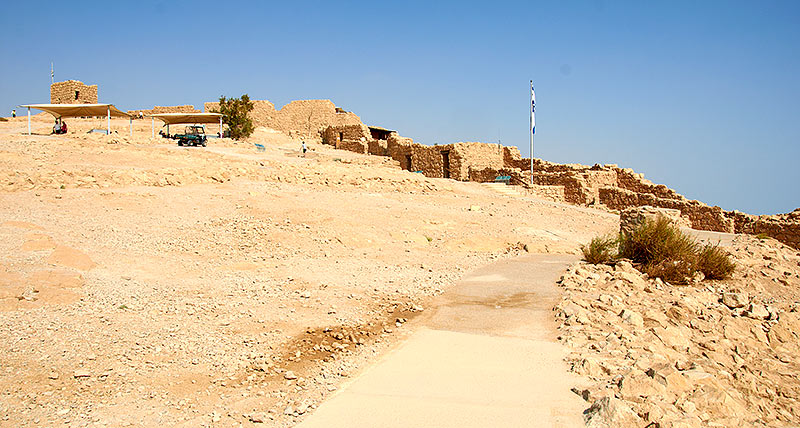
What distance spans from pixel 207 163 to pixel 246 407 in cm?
1515

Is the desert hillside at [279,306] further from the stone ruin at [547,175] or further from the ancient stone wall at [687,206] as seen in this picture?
the ancient stone wall at [687,206]

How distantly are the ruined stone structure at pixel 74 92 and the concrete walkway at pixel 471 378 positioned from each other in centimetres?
3718

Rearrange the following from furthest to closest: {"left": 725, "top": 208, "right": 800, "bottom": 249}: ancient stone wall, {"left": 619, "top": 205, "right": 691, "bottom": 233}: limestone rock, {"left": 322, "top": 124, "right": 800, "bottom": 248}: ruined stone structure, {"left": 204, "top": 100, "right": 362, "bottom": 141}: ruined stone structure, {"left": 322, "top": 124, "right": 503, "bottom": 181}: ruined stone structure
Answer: {"left": 204, "top": 100, "right": 362, "bottom": 141}: ruined stone structure, {"left": 322, "top": 124, "right": 503, "bottom": 181}: ruined stone structure, {"left": 322, "top": 124, "right": 800, "bottom": 248}: ruined stone structure, {"left": 725, "top": 208, "right": 800, "bottom": 249}: ancient stone wall, {"left": 619, "top": 205, "right": 691, "bottom": 233}: limestone rock

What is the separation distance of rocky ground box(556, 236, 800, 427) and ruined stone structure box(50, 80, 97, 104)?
37169mm

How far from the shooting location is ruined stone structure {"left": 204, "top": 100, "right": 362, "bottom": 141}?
124 ft

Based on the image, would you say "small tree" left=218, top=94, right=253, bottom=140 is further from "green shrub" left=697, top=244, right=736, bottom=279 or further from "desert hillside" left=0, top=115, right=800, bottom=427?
"green shrub" left=697, top=244, right=736, bottom=279

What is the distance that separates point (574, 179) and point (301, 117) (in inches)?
807

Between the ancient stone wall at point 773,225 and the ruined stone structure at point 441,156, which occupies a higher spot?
the ruined stone structure at point 441,156

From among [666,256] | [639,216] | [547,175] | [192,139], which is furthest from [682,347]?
[192,139]

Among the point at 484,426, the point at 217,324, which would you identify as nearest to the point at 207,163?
the point at 217,324

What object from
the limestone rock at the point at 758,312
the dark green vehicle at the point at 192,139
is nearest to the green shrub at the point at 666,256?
the limestone rock at the point at 758,312

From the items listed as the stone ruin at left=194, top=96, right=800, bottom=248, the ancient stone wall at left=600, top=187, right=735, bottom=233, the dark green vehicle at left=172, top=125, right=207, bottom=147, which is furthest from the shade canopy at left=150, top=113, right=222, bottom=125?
the ancient stone wall at left=600, top=187, right=735, bottom=233

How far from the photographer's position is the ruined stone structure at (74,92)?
36812mm

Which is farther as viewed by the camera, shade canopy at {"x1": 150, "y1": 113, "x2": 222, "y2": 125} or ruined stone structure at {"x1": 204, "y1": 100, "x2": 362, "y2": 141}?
ruined stone structure at {"x1": 204, "y1": 100, "x2": 362, "y2": 141}
